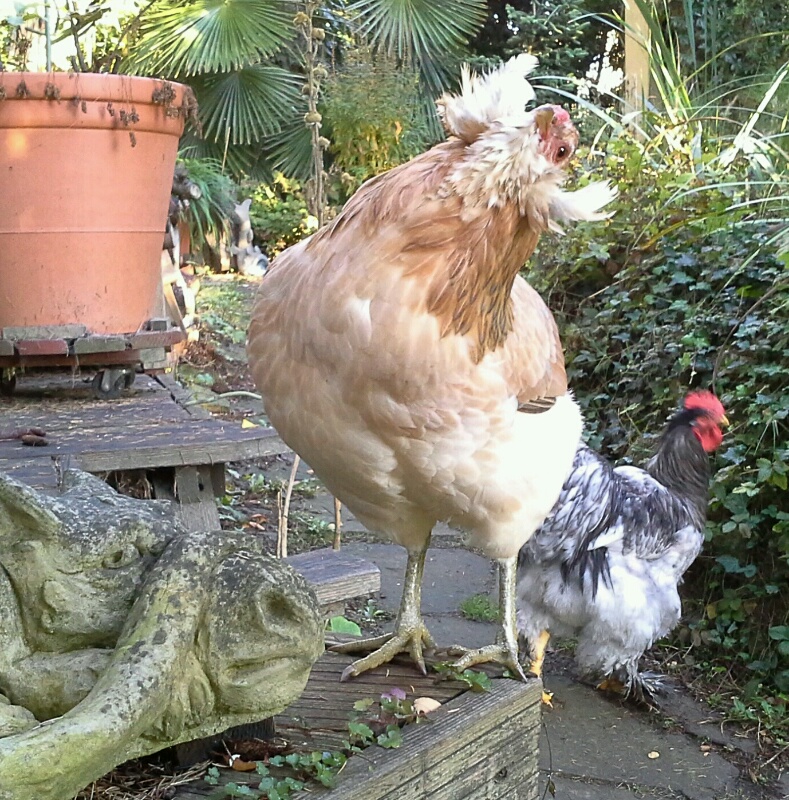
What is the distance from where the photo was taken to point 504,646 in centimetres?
170

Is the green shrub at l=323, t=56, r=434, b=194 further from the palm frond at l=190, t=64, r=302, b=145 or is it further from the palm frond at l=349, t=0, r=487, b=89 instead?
the palm frond at l=190, t=64, r=302, b=145

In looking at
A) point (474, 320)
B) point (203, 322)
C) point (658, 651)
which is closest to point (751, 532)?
point (658, 651)

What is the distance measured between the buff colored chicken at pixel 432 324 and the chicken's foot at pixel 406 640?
0.03 m

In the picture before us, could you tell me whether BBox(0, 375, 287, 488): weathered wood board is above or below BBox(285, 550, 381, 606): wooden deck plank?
above

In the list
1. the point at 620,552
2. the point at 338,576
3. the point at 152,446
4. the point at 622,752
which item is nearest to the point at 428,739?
the point at 338,576

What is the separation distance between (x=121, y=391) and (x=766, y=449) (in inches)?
89.9

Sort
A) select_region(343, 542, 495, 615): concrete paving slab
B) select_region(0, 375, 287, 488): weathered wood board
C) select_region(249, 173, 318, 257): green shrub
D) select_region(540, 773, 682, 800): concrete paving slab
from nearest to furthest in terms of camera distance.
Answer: select_region(0, 375, 287, 488): weathered wood board, select_region(540, 773, 682, 800): concrete paving slab, select_region(343, 542, 495, 615): concrete paving slab, select_region(249, 173, 318, 257): green shrub

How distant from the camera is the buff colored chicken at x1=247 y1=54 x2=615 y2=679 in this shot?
1408 mm

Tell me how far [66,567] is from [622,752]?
242 cm

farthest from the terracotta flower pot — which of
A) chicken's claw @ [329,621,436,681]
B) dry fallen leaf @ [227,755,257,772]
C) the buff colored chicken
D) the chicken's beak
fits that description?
dry fallen leaf @ [227,755,257,772]

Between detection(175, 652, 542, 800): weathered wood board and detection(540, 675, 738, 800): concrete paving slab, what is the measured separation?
135 centimetres

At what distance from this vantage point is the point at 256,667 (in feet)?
3.60

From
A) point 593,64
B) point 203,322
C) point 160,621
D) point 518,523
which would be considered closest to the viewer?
point 160,621

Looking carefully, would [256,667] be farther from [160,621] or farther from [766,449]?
[766,449]
